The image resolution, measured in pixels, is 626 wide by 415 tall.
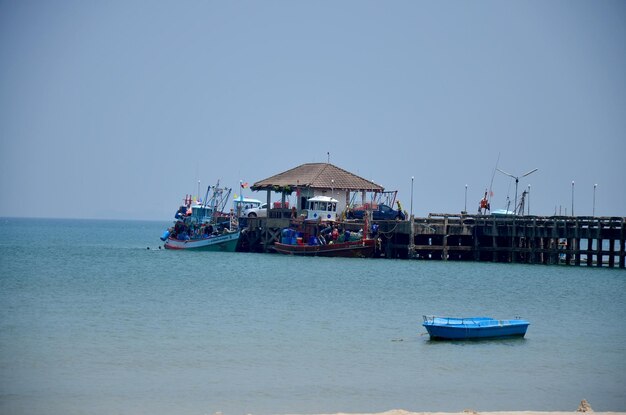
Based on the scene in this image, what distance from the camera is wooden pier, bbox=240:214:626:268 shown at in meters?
67.6

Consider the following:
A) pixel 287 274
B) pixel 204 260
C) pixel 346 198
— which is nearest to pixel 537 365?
pixel 287 274

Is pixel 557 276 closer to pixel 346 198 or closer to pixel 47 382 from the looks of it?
pixel 346 198

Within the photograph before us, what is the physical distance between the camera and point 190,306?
42719 millimetres

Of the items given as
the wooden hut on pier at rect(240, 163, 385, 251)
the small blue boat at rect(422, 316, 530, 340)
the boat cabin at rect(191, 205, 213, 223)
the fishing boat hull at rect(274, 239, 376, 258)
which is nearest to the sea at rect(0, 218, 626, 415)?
the small blue boat at rect(422, 316, 530, 340)

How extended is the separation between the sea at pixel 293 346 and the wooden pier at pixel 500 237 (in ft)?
29.1

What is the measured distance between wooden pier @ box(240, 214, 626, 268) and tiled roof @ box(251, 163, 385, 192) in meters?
4.28

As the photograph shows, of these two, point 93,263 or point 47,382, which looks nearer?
point 47,382

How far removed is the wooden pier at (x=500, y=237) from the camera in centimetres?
6762

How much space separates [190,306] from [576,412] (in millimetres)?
22830

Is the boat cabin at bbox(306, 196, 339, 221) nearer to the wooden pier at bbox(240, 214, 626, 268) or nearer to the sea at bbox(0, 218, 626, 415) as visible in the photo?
the wooden pier at bbox(240, 214, 626, 268)

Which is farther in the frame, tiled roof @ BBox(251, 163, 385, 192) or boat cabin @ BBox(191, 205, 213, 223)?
boat cabin @ BBox(191, 205, 213, 223)

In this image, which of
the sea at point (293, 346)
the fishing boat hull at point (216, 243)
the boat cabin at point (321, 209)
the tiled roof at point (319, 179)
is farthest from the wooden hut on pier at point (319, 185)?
the sea at point (293, 346)

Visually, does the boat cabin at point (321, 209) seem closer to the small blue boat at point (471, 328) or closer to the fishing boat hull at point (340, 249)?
the fishing boat hull at point (340, 249)

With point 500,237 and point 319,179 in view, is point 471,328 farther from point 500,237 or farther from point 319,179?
point 319,179
